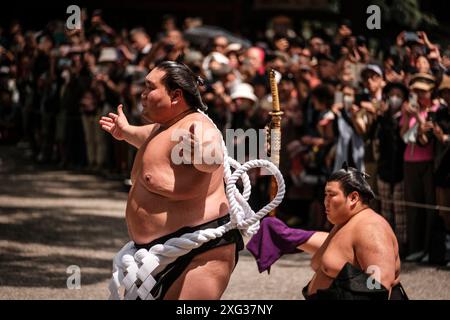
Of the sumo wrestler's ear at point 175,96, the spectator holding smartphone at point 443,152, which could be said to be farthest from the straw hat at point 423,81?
the sumo wrestler's ear at point 175,96

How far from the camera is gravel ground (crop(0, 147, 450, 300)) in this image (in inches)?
362

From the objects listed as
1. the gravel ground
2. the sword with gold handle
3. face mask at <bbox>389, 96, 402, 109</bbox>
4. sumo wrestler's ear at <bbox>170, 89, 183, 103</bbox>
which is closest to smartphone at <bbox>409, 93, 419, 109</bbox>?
face mask at <bbox>389, 96, 402, 109</bbox>

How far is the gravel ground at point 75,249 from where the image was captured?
9.19 meters

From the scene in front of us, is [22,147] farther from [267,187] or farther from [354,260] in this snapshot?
[354,260]

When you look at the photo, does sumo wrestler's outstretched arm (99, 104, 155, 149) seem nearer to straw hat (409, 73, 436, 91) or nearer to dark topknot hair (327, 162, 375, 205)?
dark topknot hair (327, 162, 375, 205)

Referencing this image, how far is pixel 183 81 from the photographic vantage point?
6000 millimetres

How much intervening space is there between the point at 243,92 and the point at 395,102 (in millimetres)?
2738

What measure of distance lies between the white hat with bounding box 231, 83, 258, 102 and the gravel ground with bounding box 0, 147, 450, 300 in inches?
72.3

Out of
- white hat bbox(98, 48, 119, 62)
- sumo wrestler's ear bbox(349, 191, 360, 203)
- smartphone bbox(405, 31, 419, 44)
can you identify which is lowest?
white hat bbox(98, 48, 119, 62)

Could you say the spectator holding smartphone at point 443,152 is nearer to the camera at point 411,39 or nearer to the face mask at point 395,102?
the face mask at point 395,102

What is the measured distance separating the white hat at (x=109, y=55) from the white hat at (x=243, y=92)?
125 inches

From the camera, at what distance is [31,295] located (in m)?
8.88

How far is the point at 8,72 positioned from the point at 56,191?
5877mm

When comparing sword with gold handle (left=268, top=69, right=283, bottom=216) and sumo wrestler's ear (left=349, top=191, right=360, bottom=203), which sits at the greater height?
sword with gold handle (left=268, top=69, right=283, bottom=216)
